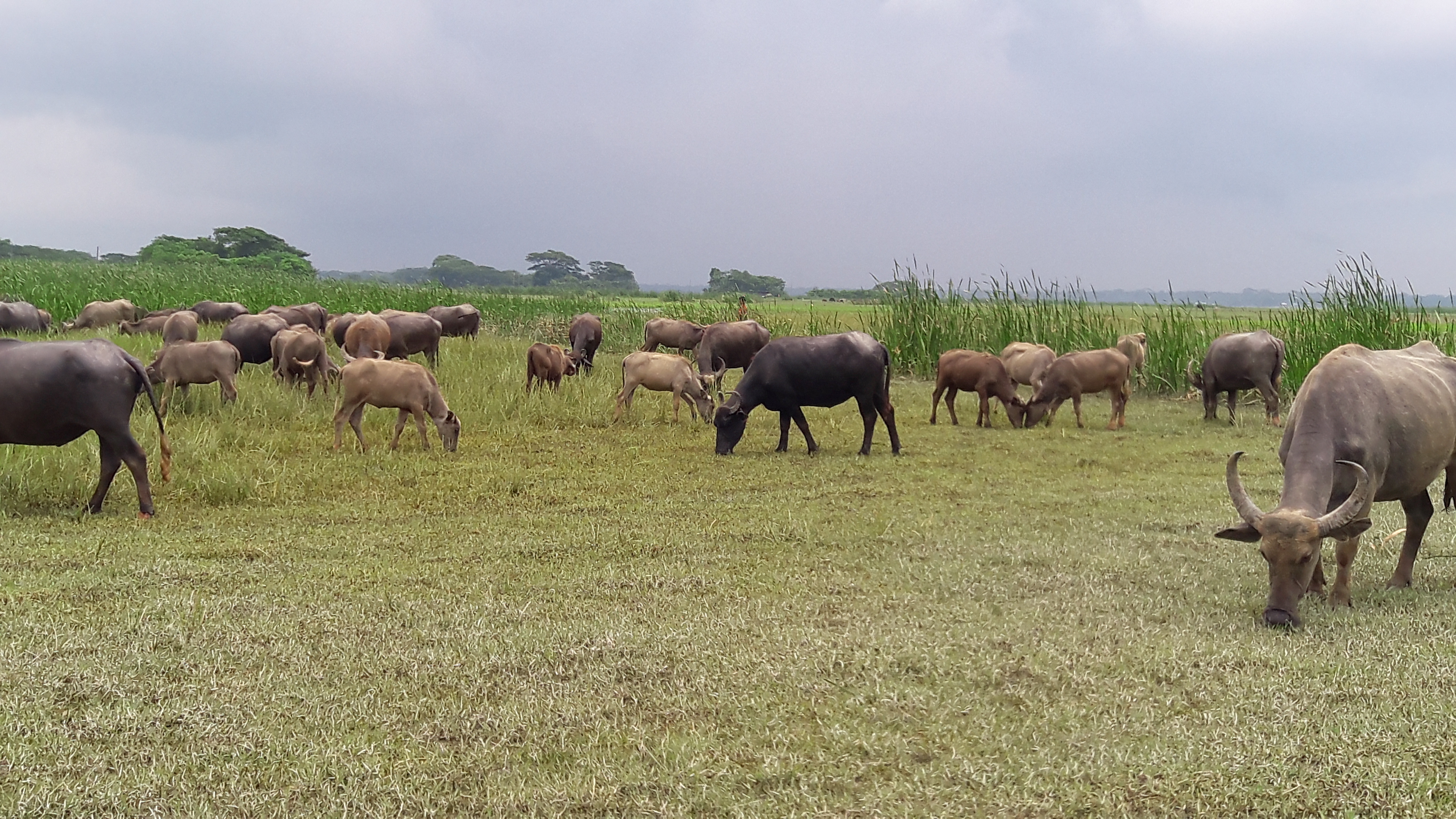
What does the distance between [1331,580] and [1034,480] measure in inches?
145

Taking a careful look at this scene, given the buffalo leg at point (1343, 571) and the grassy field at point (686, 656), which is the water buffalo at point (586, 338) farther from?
the buffalo leg at point (1343, 571)

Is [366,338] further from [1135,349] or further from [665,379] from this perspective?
[1135,349]

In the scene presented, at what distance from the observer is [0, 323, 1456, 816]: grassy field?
141 inches

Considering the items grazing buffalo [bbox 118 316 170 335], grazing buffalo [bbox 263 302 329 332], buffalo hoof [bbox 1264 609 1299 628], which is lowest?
buffalo hoof [bbox 1264 609 1299 628]

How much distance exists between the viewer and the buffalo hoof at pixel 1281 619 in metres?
5.25

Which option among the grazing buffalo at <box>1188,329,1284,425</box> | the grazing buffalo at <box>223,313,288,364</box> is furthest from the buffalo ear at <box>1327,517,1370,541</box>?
the grazing buffalo at <box>223,313,288,364</box>

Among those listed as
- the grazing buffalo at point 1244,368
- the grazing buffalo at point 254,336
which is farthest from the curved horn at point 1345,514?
the grazing buffalo at point 254,336

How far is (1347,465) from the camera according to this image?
18.5 feet

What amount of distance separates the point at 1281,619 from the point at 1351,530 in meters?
0.57

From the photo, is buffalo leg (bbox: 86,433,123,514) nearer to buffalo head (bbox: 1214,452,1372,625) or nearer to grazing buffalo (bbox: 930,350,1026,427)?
buffalo head (bbox: 1214,452,1372,625)

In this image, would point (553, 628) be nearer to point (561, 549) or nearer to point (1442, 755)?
point (561, 549)

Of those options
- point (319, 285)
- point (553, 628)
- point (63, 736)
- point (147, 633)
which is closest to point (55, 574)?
point (147, 633)

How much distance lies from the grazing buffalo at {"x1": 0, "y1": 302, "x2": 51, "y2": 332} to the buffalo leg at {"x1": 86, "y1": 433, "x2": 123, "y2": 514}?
15.4 m

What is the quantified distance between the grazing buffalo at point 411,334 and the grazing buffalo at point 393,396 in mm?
5699
